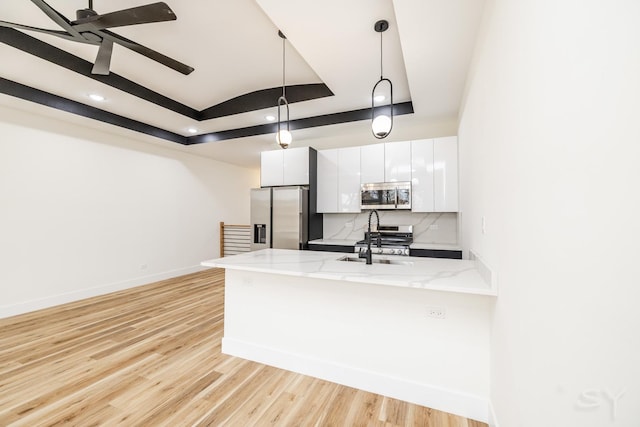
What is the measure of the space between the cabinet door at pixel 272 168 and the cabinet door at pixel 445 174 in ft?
7.91

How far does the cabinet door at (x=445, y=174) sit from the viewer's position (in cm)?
358

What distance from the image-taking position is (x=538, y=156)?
2.99 ft

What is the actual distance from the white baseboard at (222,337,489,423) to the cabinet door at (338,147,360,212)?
248 cm

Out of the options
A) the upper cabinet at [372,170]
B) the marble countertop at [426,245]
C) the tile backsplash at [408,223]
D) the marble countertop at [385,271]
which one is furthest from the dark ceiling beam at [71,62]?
the tile backsplash at [408,223]

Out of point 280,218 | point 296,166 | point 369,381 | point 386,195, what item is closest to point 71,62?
point 296,166

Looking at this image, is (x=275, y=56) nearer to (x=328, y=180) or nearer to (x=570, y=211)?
(x=328, y=180)

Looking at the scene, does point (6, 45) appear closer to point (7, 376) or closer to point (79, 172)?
point (79, 172)

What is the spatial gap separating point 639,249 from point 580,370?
368 millimetres

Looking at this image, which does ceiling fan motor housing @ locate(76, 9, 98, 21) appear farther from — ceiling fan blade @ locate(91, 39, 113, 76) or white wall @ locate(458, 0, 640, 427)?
white wall @ locate(458, 0, 640, 427)

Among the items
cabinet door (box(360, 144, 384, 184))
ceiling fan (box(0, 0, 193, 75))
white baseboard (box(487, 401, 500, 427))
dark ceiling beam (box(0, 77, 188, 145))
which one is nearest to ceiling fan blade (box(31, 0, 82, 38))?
ceiling fan (box(0, 0, 193, 75))

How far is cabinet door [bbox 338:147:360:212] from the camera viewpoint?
4.17m

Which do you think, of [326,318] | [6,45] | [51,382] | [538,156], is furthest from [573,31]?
[6,45]

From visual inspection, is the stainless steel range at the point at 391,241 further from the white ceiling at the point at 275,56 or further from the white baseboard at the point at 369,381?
the white baseboard at the point at 369,381

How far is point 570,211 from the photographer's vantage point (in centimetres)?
72
